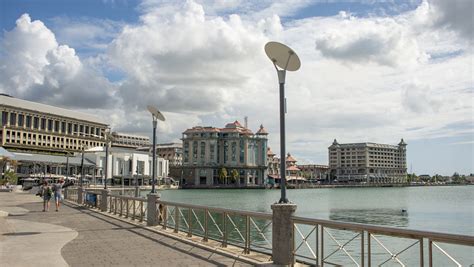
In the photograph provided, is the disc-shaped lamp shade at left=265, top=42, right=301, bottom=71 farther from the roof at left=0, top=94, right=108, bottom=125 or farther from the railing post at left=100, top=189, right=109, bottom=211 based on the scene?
the roof at left=0, top=94, right=108, bottom=125

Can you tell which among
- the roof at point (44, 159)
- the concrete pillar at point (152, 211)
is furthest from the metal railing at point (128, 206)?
the roof at point (44, 159)

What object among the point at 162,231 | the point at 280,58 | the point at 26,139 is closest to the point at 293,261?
the point at 280,58

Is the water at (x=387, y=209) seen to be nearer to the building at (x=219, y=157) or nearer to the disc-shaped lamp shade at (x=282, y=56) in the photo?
the disc-shaped lamp shade at (x=282, y=56)

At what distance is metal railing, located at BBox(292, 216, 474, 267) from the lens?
716cm

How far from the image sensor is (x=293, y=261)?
9680 millimetres

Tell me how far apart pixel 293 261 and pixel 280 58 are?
4563 mm

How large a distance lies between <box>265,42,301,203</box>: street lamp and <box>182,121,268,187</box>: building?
16410cm

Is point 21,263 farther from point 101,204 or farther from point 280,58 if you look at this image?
point 101,204

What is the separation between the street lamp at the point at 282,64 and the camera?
10.4 m

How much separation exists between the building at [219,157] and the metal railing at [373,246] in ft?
477

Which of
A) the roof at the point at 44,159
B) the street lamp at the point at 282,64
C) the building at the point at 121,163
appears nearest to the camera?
the street lamp at the point at 282,64

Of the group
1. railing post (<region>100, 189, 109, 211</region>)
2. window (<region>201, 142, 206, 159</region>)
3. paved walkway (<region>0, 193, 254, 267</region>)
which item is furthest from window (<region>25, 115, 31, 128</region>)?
paved walkway (<region>0, 193, 254, 267</region>)

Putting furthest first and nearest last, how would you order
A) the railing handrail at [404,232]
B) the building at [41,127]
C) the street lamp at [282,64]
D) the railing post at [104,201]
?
1. the building at [41,127]
2. the railing post at [104,201]
3. the street lamp at [282,64]
4. the railing handrail at [404,232]

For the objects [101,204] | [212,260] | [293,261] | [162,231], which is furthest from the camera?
[101,204]
